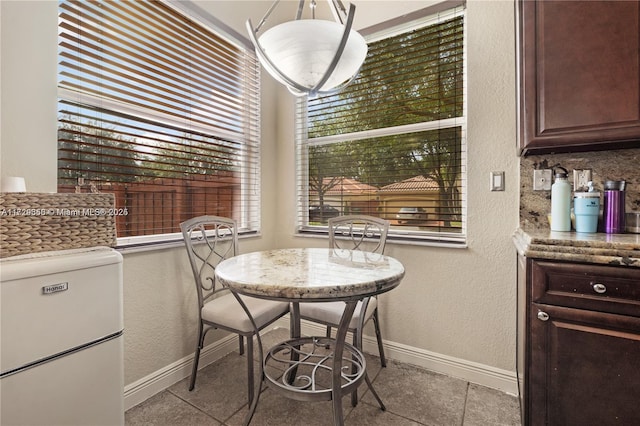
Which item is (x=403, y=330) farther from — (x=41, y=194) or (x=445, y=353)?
(x=41, y=194)

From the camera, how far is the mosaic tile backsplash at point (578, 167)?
1.49 m

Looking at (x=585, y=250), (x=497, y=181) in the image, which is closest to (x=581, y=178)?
(x=497, y=181)

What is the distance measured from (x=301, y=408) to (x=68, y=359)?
111cm

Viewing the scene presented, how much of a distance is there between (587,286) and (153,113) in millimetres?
2254

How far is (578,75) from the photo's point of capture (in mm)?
1336

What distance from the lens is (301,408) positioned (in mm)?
1652

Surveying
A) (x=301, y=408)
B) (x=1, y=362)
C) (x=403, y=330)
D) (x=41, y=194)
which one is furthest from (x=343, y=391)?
(x=41, y=194)

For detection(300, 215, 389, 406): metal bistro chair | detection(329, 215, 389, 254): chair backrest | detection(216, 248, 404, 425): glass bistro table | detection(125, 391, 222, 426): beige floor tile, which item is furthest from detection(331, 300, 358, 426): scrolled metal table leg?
detection(329, 215, 389, 254): chair backrest

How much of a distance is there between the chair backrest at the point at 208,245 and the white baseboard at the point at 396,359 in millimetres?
413

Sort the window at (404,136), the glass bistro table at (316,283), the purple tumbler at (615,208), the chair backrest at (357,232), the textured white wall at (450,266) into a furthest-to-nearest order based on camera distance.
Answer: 1. the chair backrest at (357,232)
2. the window at (404,136)
3. the textured white wall at (450,266)
4. the purple tumbler at (615,208)
5. the glass bistro table at (316,283)

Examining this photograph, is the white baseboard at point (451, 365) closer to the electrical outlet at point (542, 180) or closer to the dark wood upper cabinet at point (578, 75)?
the electrical outlet at point (542, 180)

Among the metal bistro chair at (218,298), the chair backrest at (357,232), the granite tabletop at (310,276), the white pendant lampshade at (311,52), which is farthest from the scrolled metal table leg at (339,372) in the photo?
the white pendant lampshade at (311,52)

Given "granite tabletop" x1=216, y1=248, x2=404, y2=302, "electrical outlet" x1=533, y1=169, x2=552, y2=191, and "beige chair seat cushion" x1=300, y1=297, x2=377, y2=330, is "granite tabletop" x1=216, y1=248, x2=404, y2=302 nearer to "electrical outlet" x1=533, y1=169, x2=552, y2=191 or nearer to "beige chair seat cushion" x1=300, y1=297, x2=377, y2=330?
"beige chair seat cushion" x1=300, y1=297, x2=377, y2=330

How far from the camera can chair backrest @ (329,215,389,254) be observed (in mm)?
2108
